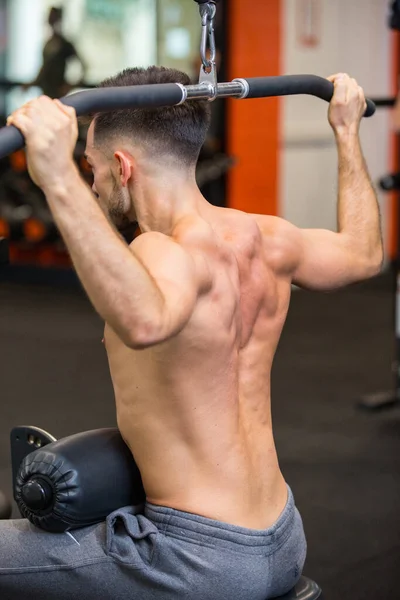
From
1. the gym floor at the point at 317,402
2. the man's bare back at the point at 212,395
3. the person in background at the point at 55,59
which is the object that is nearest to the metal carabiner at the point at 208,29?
the man's bare back at the point at 212,395

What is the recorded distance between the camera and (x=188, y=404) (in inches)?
64.1

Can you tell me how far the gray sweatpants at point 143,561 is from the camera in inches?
64.7

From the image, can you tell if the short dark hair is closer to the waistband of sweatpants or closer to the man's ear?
the man's ear

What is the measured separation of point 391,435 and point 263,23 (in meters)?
4.55

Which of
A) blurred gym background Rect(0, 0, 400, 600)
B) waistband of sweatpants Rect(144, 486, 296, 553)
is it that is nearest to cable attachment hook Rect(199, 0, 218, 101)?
waistband of sweatpants Rect(144, 486, 296, 553)

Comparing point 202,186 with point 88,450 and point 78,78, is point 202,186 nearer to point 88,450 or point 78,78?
point 78,78

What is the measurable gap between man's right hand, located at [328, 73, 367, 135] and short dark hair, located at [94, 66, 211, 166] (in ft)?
1.35

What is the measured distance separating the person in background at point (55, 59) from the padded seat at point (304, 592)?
5.97 meters

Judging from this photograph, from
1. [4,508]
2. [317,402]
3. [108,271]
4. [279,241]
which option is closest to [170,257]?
[108,271]

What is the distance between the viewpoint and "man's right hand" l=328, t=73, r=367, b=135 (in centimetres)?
203

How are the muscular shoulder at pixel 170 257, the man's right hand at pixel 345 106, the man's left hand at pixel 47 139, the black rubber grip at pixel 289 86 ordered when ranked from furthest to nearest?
the man's right hand at pixel 345 106
the black rubber grip at pixel 289 86
the muscular shoulder at pixel 170 257
the man's left hand at pixel 47 139

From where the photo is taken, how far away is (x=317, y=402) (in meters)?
4.70

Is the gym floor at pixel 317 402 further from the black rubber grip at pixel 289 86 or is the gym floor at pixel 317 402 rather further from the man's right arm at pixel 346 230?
the black rubber grip at pixel 289 86

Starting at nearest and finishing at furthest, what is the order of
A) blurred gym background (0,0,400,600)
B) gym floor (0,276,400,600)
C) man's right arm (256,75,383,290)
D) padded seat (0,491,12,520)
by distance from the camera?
1. man's right arm (256,75,383,290)
2. padded seat (0,491,12,520)
3. gym floor (0,276,400,600)
4. blurred gym background (0,0,400,600)
